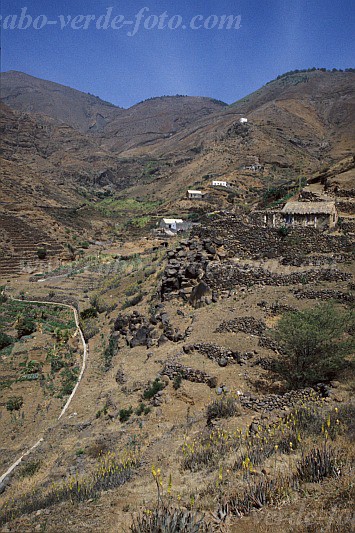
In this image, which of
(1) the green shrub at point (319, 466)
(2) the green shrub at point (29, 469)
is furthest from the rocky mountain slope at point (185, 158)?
(1) the green shrub at point (319, 466)

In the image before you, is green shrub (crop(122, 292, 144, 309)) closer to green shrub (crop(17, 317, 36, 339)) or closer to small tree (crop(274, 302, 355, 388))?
green shrub (crop(17, 317, 36, 339))

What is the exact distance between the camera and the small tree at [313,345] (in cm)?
777

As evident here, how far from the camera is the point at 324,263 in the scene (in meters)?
11.6

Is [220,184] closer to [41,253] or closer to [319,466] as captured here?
[41,253]

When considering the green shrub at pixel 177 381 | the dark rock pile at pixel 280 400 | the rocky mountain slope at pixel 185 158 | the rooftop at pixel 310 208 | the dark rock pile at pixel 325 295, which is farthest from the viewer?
the rocky mountain slope at pixel 185 158

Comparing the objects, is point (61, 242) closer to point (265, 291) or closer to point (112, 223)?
point (112, 223)

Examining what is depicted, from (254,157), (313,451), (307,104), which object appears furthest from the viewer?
(307,104)

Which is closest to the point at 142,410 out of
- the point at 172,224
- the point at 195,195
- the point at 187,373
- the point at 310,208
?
the point at 187,373

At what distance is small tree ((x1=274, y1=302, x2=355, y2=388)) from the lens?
25.5ft

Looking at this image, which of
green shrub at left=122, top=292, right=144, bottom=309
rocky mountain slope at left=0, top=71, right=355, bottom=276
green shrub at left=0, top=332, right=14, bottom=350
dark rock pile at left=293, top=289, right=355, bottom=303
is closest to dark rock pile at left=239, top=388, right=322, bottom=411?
dark rock pile at left=293, top=289, right=355, bottom=303

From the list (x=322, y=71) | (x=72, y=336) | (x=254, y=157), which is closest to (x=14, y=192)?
(x=254, y=157)

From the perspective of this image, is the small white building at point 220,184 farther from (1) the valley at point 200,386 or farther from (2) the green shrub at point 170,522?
(2) the green shrub at point 170,522

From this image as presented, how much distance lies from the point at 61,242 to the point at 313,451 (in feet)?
166

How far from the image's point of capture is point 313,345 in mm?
8047
